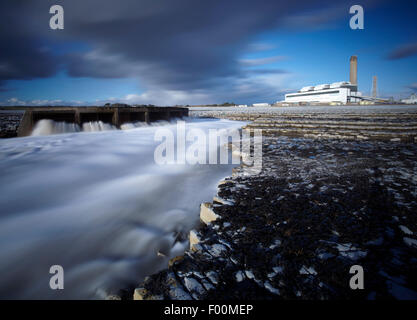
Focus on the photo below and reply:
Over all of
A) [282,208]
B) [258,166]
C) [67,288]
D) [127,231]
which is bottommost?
[67,288]

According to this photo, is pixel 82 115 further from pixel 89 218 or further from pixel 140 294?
pixel 140 294

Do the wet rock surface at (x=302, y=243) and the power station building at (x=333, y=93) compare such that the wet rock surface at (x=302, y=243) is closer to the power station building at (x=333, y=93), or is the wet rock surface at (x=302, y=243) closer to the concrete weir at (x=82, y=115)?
the concrete weir at (x=82, y=115)

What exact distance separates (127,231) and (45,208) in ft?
4.43

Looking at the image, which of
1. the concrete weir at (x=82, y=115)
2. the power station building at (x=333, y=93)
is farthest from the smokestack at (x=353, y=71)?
the concrete weir at (x=82, y=115)

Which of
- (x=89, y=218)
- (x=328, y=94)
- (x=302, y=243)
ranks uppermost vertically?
(x=328, y=94)

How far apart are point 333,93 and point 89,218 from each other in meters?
98.2

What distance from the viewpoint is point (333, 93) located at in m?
82.6

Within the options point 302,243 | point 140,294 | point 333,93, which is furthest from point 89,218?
point 333,93

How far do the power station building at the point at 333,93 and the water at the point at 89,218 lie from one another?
3552 inches

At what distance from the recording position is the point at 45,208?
2.93 metres

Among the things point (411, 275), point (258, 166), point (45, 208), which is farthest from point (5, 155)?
point (411, 275)

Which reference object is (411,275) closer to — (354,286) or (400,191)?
(354,286)

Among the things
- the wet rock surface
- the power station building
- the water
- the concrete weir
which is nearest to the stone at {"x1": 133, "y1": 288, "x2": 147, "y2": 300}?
the wet rock surface

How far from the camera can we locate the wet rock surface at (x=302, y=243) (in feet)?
4.55
